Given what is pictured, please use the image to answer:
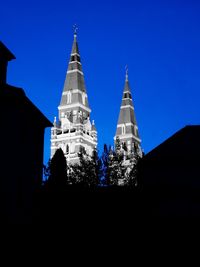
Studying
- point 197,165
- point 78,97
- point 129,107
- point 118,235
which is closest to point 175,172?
point 197,165

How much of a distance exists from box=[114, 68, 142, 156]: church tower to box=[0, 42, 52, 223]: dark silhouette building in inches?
2734

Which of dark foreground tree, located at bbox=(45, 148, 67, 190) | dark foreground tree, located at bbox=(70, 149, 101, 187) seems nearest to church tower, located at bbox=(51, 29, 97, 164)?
dark foreground tree, located at bbox=(70, 149, 101, 187)

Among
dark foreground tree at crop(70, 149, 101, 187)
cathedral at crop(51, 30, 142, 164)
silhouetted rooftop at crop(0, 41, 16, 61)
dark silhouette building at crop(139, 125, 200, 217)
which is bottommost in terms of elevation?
dark silhouette building at crop(139, 125, 200, 217)

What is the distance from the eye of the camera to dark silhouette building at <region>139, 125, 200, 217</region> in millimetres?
26984

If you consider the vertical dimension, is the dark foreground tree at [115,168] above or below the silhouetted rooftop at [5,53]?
below

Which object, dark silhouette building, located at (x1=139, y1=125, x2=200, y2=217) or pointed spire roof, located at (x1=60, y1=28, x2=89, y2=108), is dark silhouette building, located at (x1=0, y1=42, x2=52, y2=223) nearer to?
dark silhouette building, located at (x1=139, y1=125, x2=200, y2=217)

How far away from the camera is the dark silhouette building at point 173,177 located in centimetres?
2698

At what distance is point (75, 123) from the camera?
86.8 meters

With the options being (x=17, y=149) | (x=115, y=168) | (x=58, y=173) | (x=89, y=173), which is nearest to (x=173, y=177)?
(x=58, y=173)

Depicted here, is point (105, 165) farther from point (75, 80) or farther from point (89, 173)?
point (75, 80)

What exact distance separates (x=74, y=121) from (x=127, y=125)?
45.8 feet

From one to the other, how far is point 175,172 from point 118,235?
741cm

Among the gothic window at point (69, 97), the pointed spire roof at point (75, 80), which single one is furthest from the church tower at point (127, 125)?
the gothic window at point (69, 97)

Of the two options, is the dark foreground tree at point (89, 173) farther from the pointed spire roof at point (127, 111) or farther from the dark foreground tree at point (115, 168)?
the pointed spire roof at point (127, 111)
